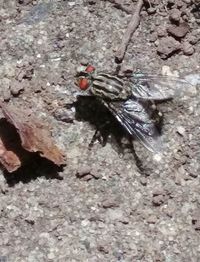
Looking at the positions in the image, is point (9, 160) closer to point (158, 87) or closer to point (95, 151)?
point (95, 151)

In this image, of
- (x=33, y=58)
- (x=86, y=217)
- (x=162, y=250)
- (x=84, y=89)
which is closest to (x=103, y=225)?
(x=86, y=217)

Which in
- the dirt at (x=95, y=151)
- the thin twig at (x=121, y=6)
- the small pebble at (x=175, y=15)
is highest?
the thin twig at (x=121, y=6)

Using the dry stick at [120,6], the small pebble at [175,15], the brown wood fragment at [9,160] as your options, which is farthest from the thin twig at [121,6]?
the brown wood fragment at [9,160]

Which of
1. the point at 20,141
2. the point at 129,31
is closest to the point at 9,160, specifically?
the point at 20,141

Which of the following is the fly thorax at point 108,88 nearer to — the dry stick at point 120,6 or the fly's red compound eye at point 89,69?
the fly's red compound eye at point 89,69

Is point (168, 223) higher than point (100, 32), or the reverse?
point (100, 32)

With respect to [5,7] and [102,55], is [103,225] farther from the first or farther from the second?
[5,7]
